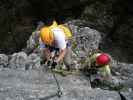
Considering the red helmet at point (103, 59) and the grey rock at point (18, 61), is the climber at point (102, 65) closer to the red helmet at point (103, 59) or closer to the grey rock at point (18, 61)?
the red helmet at point (103, 59)

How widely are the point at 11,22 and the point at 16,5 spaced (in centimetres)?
75

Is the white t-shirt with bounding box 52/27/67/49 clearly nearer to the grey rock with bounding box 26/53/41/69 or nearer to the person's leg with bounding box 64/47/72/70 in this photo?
the person's leg with bounding box 64/47/72/70

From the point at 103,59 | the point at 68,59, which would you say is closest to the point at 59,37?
the point at 68,59

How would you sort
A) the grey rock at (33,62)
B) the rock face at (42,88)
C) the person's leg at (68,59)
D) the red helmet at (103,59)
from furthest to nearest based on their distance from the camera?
the grey rock at (33,62)
the person's leg at (68,59)
the red helmet at (103,59)
the rock face at (42,88)

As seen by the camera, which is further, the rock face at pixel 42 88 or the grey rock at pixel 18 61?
the grey rock at pixel 18 61

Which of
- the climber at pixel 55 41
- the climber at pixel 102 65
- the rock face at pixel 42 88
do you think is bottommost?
the rock face at pixel 42 88

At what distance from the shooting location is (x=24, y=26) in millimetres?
12867

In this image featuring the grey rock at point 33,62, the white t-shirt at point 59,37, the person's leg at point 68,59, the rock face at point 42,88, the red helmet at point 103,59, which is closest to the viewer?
the rock face at point 42,88

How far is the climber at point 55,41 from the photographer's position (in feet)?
20.5

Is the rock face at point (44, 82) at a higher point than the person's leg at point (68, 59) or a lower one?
lower

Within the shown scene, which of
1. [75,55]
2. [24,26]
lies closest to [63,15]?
[24,26]

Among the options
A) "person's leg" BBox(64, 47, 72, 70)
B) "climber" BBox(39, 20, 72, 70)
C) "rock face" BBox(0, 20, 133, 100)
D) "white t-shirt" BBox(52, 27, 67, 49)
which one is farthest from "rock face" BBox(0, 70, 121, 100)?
"white t-shirt" BBox(52, 27, 67, 49)

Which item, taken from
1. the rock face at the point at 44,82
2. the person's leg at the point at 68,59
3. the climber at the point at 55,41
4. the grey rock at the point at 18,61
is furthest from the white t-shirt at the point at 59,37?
the grey rock at the point at 18,61

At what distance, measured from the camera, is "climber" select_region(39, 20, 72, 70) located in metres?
6.23
